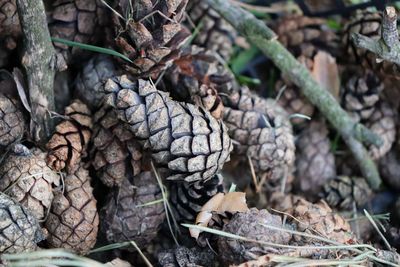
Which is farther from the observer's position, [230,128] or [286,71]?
[286,71]

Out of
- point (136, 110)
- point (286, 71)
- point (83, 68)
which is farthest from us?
point (286, 71)

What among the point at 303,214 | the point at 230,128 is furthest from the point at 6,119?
the point at 303,214

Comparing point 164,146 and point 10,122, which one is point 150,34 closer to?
point 164,146

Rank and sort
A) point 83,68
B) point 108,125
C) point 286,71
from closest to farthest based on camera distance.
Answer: point 108,125
point 83,68
point 286,71

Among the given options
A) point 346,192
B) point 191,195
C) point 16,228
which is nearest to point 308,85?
point 346,192

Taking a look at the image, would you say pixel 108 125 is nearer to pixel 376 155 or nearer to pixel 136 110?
pixel 136 110
